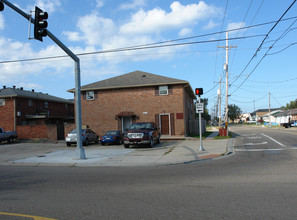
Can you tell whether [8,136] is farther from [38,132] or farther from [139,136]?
[139,136]

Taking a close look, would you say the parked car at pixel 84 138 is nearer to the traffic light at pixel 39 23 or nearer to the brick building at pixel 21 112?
the brick building at pixel 21 112

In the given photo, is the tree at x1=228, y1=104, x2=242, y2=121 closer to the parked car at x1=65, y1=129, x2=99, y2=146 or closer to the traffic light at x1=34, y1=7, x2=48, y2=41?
the parked car at x1=65, y1=129, x2=99, y2=146

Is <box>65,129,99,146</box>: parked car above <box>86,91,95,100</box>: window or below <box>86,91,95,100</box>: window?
below

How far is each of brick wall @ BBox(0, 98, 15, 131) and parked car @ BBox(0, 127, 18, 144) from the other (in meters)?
5.16

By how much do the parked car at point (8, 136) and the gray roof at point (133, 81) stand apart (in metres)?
7.34

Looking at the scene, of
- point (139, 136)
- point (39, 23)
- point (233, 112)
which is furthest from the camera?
point (233, 112)

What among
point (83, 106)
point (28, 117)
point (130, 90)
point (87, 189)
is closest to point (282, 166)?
point (87, 189)

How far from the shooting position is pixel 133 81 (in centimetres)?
2583

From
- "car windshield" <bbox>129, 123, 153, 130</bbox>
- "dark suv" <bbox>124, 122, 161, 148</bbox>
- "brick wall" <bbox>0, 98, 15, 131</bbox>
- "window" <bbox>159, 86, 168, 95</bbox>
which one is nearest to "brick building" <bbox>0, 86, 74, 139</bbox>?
"brick wall" <bbox>0, 98, 15, 131</bbox>

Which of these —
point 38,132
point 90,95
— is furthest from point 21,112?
point 90,95

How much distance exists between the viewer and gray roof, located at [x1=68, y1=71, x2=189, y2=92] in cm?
2438

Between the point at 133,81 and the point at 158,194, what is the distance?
20.6 m

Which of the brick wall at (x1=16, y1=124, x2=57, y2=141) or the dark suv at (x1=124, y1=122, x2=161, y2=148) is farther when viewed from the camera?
the brick wall at (x1=16, y1=124, x2=57, y2=141)

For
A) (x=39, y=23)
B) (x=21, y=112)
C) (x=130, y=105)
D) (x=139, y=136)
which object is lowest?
(x=139, y=136)
